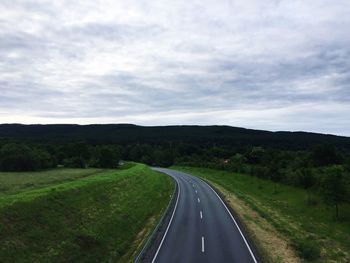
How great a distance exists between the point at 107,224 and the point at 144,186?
75.0 feet

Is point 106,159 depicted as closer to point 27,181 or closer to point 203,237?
point 27,181

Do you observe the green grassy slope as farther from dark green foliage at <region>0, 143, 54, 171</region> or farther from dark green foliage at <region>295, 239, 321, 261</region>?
dark green foliage at <region>295, 239, 321, 261</region>

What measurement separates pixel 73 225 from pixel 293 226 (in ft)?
59.6

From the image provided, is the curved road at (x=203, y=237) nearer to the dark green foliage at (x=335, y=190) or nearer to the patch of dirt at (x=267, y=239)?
the patch of dirt at (x=267, y=239)

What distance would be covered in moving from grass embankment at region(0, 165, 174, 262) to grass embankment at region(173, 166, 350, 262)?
8.61 m

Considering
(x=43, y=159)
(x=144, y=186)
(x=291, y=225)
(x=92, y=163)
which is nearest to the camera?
(x=291, y=225)

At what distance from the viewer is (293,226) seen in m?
31.6

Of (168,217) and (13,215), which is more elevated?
(13,215)

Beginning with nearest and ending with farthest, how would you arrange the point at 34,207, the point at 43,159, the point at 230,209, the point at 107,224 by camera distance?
the point at 34,207 → the point at 107,224 → the point at 230,209 → the point at 43,159

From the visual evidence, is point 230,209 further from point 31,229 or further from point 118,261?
point 31,229

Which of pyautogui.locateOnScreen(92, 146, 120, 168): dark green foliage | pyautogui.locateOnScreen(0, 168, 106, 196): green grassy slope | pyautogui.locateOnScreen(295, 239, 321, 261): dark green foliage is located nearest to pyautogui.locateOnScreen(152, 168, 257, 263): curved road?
pyautogui.locateOnScreen(295, 239, 321, 261): dark green foliage

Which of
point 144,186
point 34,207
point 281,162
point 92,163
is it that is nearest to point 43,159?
point 92,163

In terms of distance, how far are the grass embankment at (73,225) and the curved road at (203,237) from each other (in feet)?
6.58

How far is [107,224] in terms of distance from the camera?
28078mm
